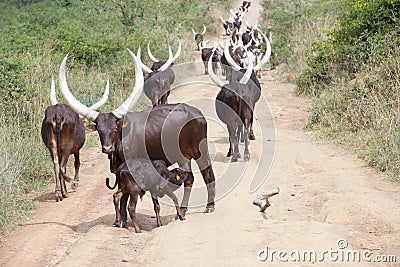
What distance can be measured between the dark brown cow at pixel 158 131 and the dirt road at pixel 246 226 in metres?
0.59

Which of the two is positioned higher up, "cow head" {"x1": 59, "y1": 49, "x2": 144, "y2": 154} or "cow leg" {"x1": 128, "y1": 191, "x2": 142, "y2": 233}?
"cow head" {"x1": 59, "y1": 49, "x2": 144, "y2": 154}

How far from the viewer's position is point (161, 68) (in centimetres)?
1315

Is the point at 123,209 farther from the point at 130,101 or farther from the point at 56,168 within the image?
the point at 56,168

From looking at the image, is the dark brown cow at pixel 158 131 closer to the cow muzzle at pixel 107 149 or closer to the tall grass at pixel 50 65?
the cow muzzle at pixel 107 149

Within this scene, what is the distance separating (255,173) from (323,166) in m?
1.08

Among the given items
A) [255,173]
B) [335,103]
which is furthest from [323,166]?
[335,103]

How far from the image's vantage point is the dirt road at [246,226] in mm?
5473

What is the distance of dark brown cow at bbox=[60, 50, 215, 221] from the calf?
19 cm

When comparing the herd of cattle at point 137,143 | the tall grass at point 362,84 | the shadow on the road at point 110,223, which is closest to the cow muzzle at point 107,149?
the herd of cattle at point 137,143

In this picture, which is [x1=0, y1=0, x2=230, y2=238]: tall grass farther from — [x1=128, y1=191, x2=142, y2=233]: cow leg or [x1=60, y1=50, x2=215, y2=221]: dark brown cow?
[x1=60, y1=50, x2=215, y2=221]: dark brown cow

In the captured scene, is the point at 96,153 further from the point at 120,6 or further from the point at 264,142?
the point at 120,6

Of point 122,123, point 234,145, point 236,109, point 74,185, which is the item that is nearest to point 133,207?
point 122,123

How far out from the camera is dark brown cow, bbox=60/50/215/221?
21.7ft

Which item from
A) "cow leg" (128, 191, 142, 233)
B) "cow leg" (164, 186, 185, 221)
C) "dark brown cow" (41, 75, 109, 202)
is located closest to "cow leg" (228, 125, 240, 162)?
"dark brown cow" (41, 75, 109, 202)
